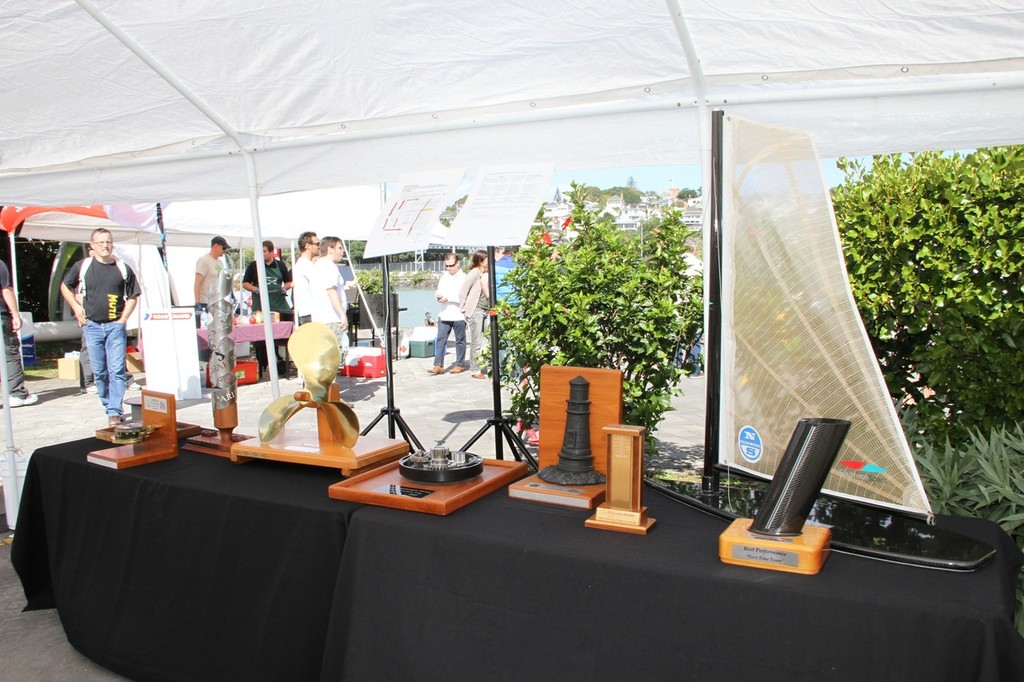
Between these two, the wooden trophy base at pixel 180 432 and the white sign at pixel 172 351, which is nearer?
the wooden trophy base at pixel 180 432

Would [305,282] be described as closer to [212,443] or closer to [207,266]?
[207,266]

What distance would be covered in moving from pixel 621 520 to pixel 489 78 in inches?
66.4

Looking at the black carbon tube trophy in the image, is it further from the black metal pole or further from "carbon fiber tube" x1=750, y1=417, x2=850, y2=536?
the black metal pole

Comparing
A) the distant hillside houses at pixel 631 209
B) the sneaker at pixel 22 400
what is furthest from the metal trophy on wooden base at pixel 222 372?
the sneaker at pixel 22 400

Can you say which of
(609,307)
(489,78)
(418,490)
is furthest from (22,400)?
(418,490)

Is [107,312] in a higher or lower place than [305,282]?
lower

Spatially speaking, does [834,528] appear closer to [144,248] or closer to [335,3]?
[335,3]

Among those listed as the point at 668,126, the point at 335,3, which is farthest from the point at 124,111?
the point at 668,126

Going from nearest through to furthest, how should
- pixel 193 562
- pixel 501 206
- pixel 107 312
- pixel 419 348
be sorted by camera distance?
1. pixel 193 562
2. pixel 501 206
3. pixel 107 312
4. pixel 419 348

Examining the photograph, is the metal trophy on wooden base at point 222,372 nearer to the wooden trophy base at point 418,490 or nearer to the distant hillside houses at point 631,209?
the wooden trophy base at point 418,490

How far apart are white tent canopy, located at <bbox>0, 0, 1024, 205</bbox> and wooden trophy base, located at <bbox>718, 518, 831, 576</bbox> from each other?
1.35m

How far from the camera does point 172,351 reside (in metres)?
7.21

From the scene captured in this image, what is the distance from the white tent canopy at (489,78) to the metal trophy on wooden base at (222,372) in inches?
33.4

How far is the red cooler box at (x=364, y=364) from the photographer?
8.62m
